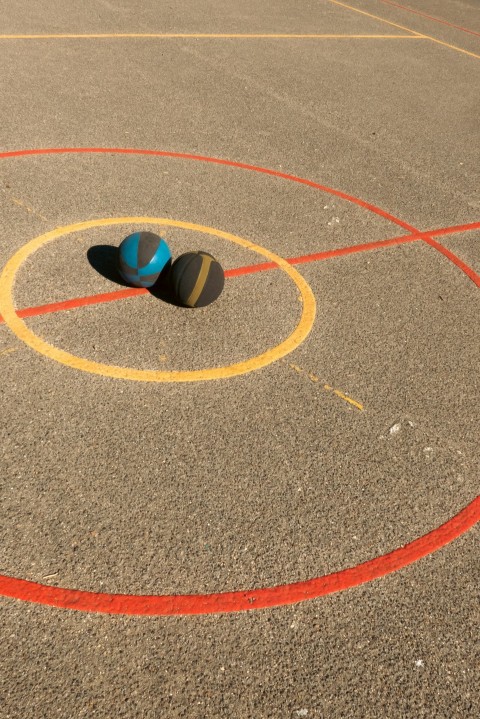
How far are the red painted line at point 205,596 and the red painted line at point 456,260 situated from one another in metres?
3.93

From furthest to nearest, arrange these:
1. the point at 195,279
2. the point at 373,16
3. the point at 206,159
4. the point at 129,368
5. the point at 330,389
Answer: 1. the point at 373,16
2. the point at 206,159
3. the point at 195,279
4. the point at 330,389
5. the point at 129,368

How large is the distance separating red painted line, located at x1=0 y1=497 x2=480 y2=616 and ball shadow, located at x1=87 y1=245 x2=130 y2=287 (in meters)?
3.17

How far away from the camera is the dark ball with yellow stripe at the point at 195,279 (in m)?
6.08

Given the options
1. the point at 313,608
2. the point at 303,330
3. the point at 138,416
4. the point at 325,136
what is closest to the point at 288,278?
the point at 303,330

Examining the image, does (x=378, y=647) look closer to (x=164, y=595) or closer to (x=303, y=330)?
(x=164, y=595)

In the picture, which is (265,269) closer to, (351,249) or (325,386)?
(351,249)

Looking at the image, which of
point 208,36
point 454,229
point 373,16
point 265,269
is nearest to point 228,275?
point 265,269

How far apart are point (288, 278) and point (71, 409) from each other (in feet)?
8.82

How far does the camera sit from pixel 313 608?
4.02 meters

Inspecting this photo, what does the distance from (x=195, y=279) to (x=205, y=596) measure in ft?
9.17

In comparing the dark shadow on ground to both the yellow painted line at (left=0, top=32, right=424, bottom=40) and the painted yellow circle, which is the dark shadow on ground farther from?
the yellow painted line at (left=0, top=32, right=424, bottom=40)

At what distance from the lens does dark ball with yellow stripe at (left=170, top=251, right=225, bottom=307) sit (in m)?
6.08

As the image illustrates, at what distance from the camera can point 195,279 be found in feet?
19.9

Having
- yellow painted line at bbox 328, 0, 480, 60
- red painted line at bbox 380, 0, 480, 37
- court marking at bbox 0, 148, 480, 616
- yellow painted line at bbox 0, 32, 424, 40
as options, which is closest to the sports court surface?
court marking at bbox 0, 148, 480, 616
